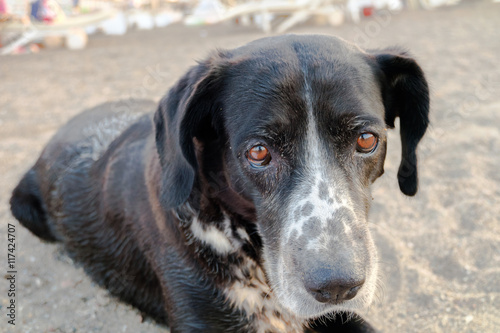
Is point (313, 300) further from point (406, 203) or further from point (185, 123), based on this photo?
point (406, 203)

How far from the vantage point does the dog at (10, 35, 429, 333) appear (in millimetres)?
1718

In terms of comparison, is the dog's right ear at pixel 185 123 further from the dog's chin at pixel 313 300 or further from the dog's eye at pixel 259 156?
the dog's chin at pixel 313 300

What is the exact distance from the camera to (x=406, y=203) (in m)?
3.66

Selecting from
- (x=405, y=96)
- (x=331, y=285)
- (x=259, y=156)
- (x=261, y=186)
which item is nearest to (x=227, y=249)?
(x=261, y=186)

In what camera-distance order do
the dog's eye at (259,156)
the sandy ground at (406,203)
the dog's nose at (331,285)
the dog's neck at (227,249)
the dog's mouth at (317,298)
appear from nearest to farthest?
the dog's nose at (331,285)
the dog's mouth at (317,298)
the dog's eye at (259,156)
the dog's neck at (227,249)
the sandy ground at (406,203)

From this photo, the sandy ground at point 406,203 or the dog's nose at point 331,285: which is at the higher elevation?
the dog's nose at point 331,285

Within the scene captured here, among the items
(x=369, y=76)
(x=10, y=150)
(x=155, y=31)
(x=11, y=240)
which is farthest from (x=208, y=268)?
(x=155, y=31)

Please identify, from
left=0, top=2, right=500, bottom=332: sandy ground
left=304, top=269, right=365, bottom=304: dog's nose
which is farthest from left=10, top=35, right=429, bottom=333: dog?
left=0, top=2, right=500, bottom=332: sandy ground

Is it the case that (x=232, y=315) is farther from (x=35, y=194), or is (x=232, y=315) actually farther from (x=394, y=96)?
(x=35, y=194)

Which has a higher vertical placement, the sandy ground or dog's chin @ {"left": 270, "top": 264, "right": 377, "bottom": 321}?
dog's chin @ {"left": 270, "top": 264, "right": 377, "bottom": 321}

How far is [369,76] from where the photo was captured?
1.99 meters

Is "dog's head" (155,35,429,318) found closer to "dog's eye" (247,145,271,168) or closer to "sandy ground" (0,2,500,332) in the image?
"dog's eye" (247,145,271,168)

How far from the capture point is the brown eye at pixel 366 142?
1.84 meters

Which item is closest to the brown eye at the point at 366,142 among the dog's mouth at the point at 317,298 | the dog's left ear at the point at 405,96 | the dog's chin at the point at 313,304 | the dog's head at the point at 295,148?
the dog's head at the point at 295,148
